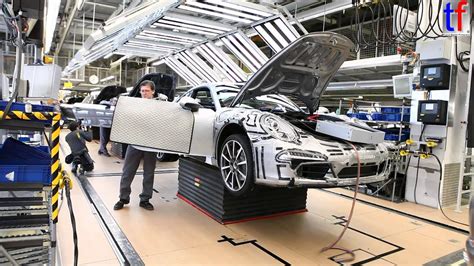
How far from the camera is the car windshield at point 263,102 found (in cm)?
380

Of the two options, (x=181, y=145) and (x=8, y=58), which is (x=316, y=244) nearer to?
(x=181, y=145)

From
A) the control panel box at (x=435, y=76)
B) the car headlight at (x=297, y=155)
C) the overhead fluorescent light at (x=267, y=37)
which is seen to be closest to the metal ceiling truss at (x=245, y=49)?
the overhead fluorescent light at (x=267, y=37)

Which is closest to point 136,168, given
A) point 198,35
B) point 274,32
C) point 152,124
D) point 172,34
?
point 152,124

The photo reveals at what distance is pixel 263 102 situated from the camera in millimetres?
4035

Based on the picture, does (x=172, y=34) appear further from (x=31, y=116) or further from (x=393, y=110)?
(x=31, y=116)

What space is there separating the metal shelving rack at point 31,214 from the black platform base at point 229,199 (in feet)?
5.85

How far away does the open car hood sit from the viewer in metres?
3.20

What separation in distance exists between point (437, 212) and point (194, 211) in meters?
3.35

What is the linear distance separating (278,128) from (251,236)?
3.67 feet

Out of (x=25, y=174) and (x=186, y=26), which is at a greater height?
(x=186, y=26)

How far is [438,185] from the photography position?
470cm

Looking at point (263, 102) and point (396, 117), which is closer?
point (263, 102)

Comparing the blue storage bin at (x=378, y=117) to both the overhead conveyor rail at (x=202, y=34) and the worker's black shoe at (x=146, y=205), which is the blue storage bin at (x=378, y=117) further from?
the worker's black shoe at (x=146, y=205)

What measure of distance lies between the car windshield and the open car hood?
0.61 feet
